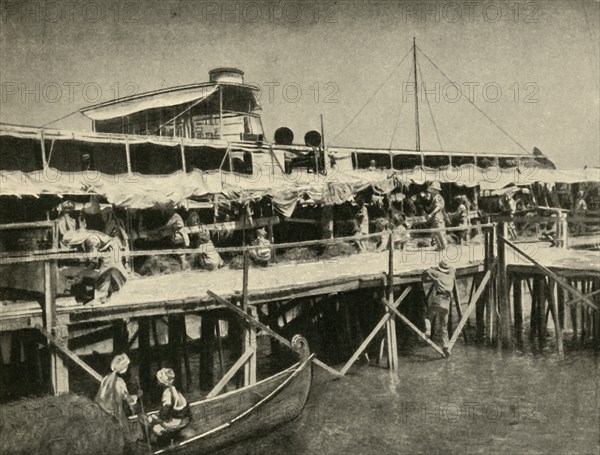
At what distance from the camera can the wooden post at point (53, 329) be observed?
8148 mm

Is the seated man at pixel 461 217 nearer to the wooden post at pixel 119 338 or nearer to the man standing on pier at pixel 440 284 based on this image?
the man standing on pier at pixel 440 284

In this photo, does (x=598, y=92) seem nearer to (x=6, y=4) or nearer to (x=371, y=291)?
(x=371, y=291)

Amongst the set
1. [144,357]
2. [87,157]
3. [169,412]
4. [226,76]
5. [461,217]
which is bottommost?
[144,357]

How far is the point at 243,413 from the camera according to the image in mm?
8547

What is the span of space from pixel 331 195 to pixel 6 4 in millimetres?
7955

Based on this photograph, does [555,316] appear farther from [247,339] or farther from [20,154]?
[20,154]

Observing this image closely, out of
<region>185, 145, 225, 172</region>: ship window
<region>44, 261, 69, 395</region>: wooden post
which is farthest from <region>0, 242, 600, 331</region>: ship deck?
<region>185, 145, 225, 172</region>: ship window

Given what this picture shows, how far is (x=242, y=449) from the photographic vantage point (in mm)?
8656

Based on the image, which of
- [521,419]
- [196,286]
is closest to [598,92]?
[521,419]

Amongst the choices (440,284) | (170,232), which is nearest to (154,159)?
(170,232)

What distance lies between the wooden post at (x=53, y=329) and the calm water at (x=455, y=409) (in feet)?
8.41

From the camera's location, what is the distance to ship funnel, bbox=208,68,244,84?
10.7m

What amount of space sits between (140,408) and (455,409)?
506 cm

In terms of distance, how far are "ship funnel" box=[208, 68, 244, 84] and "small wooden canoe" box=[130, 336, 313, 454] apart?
499 cm
